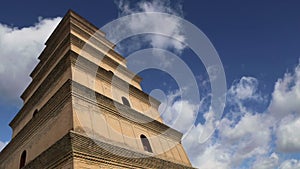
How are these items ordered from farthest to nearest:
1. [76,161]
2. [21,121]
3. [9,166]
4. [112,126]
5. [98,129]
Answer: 1. [21,121]
2. [9,166]
3. [112,126]
4. [98,129]
5. [76,161]

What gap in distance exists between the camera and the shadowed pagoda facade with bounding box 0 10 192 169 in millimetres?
8327

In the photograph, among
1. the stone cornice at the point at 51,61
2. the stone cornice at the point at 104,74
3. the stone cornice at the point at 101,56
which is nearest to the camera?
the stone cornice at the point at 104,74

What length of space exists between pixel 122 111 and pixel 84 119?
2609 millimetres

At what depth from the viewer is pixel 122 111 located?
11297 mm

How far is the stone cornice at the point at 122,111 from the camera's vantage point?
983cm

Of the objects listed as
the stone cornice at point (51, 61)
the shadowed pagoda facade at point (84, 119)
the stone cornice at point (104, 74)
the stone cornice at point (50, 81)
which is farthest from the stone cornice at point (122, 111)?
the stone cornice at point (51, 61)

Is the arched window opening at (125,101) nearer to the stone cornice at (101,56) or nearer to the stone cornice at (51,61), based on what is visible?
the stone cornice at (101,56)

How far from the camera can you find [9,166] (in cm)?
1199

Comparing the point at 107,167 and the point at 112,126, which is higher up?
the point at 112,126

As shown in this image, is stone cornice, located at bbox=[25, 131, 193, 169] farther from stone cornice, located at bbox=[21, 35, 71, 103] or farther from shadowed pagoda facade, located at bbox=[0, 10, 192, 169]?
stone cornice, located at bbox=[21, 35, 71, 103]

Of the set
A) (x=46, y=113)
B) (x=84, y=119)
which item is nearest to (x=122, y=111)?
(x=84, y=119)

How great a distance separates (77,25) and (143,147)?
950 centimetres

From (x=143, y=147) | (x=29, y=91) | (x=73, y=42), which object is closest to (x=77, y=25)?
(x=73, y=42)

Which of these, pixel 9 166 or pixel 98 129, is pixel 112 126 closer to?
pixel 98 129
